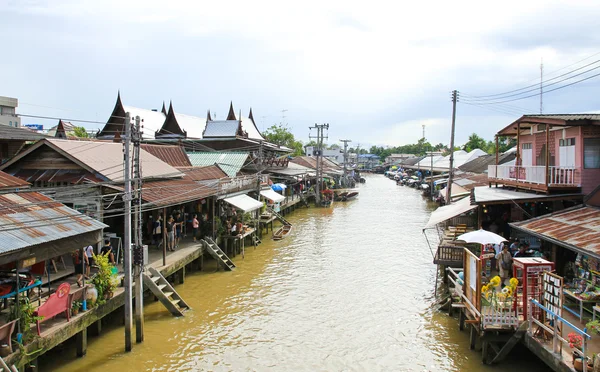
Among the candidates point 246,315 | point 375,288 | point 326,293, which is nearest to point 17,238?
point 246,315

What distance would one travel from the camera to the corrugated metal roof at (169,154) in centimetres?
2584

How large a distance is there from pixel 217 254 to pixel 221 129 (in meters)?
24.8

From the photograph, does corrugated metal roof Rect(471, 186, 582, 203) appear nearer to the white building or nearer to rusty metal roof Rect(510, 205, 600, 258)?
rusty metal roof Rect(510, 205, 600, 258)

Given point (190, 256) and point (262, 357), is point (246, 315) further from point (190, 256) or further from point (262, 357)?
point (190, 256)

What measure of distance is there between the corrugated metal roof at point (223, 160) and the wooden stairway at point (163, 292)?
14.5m

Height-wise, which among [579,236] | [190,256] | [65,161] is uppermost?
[65,161]

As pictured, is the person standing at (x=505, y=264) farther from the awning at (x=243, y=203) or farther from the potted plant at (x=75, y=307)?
the awning at (x=243, y=203)

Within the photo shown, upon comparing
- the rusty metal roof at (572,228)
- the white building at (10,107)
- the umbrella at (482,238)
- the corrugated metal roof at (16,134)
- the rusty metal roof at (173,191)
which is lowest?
the umbrella at (482,238)

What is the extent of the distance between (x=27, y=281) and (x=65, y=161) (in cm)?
727

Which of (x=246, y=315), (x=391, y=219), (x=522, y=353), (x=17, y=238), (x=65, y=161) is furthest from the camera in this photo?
(x=391, y=219)

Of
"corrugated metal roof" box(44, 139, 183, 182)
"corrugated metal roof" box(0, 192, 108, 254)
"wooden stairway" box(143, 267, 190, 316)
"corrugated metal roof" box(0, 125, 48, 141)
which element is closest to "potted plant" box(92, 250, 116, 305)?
"corrugated metal roof" box(0, 192, 108, 254)

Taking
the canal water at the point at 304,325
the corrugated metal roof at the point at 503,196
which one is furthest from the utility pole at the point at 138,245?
the corrugated metal roof at the point at 503,196

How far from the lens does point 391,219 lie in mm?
39125

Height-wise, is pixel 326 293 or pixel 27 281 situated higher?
pixel 27 281
